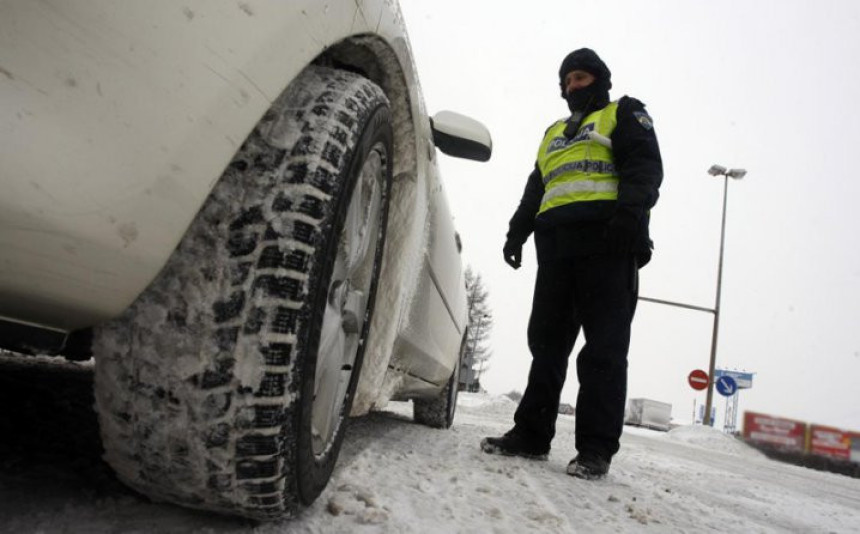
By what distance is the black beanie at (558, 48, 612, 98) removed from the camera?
285 centimetres

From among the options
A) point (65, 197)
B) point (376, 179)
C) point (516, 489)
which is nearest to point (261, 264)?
point (65, 197)

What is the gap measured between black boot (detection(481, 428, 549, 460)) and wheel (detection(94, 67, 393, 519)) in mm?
1872

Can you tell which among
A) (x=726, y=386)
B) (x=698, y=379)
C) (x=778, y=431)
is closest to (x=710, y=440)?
(x=726, y=386)

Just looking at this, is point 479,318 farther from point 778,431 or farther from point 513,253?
point 513,253

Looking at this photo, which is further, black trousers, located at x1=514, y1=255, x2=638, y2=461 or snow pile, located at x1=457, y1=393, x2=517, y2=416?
snow pile, located at x1=457, y1=393, x2=517, y2=416

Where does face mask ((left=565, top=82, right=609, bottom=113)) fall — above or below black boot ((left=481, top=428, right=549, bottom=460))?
above

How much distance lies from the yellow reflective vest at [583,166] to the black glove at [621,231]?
18 cm

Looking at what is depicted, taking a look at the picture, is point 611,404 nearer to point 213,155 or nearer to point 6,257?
point 213,155

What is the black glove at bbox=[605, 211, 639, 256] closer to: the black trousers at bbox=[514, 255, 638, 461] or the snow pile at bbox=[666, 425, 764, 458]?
the black trousers at bbox=[514, 255, 638, 461]

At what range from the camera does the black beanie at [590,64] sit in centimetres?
285

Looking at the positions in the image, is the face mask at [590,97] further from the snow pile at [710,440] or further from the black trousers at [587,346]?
the snow pile at [710,440]

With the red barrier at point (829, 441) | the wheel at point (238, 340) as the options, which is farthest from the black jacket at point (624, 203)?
the red barrier at point (829, 441)

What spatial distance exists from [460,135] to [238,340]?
152cm

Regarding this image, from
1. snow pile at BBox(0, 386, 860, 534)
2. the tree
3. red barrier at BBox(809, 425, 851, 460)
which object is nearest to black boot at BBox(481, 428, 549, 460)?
snow pile at BBox(0, 386, 860, 534)
